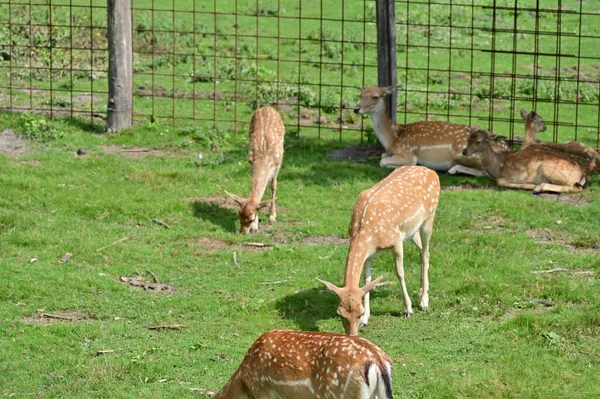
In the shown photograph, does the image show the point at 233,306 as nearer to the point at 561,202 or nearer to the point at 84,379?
the point at 84,379

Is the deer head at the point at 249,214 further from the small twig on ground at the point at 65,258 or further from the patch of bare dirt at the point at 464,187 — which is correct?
the patch of bare dirt at the point at 464,187

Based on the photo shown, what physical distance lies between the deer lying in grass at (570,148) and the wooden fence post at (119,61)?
5.51 metres

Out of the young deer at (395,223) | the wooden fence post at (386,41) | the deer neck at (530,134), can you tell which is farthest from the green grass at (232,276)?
the wooden fence post at (386,41)

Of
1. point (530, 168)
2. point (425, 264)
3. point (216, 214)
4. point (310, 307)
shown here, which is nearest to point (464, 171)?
point (530, 168)

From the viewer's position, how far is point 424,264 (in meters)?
11.2

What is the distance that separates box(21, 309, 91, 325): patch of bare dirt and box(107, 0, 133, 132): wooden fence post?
6249 mm

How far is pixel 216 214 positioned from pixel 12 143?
146 inches

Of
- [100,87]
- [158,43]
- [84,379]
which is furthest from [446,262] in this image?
[158,43]

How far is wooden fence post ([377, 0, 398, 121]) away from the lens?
16375 mm

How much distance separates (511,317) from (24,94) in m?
10.1

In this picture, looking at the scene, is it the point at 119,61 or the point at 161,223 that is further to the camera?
the point at 119,61

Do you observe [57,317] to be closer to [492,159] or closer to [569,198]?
[569,198]

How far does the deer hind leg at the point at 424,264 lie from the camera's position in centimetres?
1110

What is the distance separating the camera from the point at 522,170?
49.9 ft
